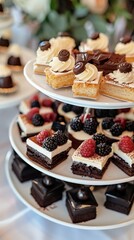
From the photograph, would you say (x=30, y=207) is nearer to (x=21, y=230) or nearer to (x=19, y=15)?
(x=21, y=230)

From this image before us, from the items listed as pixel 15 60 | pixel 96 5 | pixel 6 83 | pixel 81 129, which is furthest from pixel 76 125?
pixel 96 5

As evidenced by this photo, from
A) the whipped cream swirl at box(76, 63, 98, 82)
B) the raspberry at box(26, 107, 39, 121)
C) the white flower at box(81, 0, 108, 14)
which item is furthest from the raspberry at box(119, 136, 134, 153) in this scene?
the white flower at box(81, 0, 108, 14)

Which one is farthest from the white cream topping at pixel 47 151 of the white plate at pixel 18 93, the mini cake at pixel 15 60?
the mini cake at pixel 15 60

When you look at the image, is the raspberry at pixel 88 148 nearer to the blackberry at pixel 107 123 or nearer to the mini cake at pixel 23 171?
the blackberry at pixel 107 123

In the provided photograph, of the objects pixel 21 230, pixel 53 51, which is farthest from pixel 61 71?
pixel 21 230

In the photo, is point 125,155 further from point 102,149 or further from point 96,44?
point 96,44

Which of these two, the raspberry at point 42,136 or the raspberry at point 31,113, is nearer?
the raspberry at point 42,136
